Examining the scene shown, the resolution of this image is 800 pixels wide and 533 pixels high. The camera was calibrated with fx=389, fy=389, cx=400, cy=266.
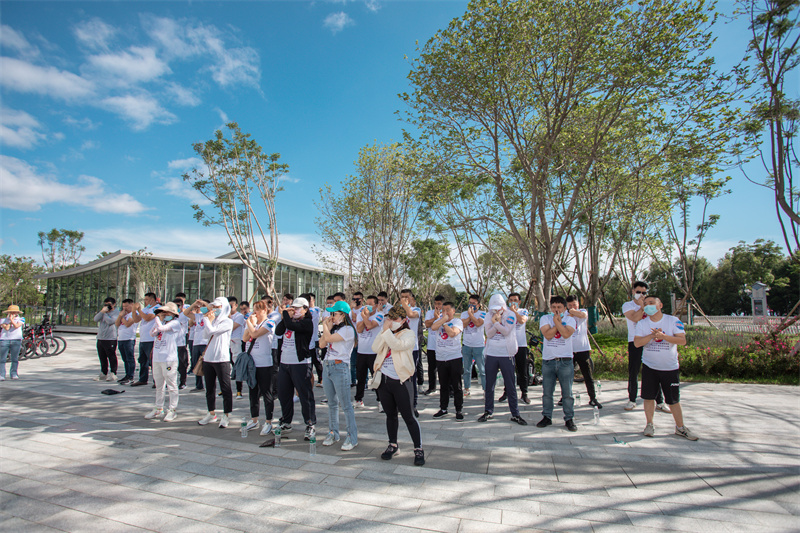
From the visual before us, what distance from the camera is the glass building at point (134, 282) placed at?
24.1m

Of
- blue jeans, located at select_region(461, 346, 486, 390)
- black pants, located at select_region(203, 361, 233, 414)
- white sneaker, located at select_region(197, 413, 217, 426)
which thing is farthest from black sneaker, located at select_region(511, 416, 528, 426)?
white sneaker, located at select_region(197, 413, 217, 426)

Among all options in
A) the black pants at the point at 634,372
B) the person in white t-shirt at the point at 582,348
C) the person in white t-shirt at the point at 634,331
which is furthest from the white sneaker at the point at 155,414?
the black pants at the point at 634,372

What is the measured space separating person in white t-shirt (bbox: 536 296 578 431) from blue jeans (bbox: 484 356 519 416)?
42 centimetres

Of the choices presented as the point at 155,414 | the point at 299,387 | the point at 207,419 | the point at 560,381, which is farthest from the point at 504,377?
the point at 155,414

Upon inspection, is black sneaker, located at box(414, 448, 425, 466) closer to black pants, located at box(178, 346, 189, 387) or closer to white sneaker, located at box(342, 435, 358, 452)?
white sneaker, located at box(342, 435, 358, 452)

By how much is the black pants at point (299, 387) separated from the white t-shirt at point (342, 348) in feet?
1.38

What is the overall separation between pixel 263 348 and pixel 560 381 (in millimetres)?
4168

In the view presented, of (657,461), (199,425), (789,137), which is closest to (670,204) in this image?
(789,137)

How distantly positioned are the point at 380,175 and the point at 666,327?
1550cm

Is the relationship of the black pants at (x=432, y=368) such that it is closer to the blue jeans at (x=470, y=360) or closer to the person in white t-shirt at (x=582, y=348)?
the blue jeans at (x=470, y=360)

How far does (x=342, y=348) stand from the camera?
15.5ft

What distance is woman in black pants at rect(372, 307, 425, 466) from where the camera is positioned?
4246 mm

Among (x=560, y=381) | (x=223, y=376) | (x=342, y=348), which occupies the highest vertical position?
(x=342, y=348)

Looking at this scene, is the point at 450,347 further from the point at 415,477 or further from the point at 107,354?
the point at 107,354
